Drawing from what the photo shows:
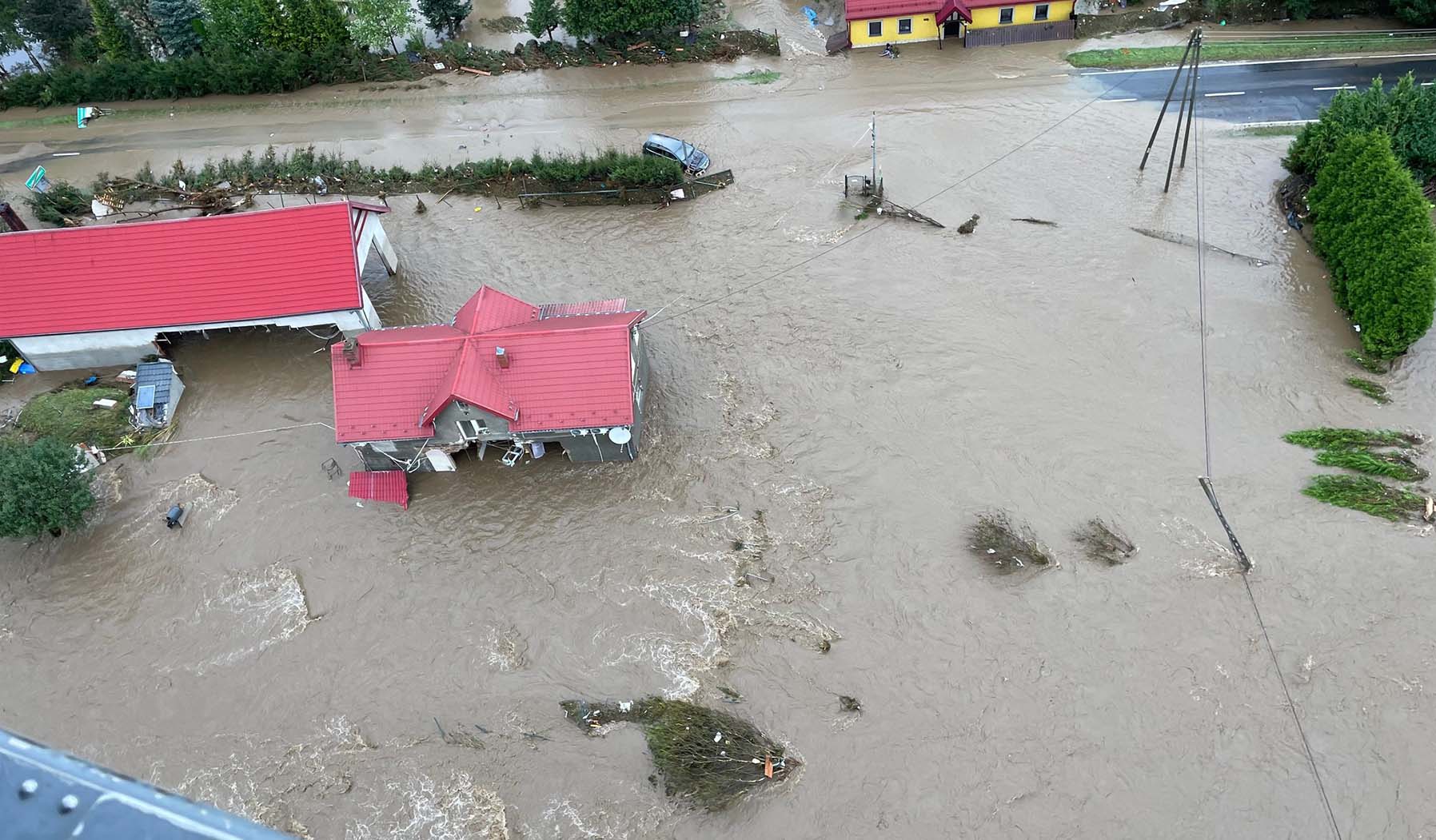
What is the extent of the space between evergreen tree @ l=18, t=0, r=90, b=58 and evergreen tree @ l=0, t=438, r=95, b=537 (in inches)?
1214

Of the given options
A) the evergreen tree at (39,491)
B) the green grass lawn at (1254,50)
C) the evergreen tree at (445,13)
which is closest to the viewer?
the evergreen tree at (39,491)

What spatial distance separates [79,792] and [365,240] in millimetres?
27900

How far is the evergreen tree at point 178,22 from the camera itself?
41.7m

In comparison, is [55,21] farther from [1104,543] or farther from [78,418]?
[1104,543]

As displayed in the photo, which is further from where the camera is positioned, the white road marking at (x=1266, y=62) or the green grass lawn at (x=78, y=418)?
the white road marking at (x=1266, y=62)

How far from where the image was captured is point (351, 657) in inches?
873

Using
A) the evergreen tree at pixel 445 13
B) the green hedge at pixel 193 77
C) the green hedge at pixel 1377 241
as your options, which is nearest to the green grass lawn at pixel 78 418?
the green hedge at pixel 193 77

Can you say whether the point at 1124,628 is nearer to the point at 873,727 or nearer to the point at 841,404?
the point at 873,727

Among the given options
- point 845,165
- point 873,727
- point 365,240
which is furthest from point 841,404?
point 365,240

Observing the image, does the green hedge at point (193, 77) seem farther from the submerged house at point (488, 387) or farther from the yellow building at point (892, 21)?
the submerged house at point (488, 387)

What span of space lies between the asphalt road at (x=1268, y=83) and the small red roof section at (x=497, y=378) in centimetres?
2810

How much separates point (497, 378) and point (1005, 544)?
49.7ft

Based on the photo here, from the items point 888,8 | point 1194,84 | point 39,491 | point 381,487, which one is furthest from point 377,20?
point 1194,84

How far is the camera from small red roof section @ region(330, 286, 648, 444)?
23703 millimetres
